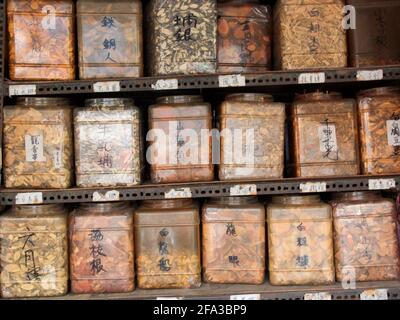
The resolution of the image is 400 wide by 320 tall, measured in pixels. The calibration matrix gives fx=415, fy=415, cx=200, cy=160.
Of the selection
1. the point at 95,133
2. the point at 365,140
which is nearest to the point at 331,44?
the point at 365,140

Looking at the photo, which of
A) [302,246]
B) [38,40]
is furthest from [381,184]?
[38,40]

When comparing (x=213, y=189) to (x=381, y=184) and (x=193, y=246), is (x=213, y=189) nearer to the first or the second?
(x=193, y=246)

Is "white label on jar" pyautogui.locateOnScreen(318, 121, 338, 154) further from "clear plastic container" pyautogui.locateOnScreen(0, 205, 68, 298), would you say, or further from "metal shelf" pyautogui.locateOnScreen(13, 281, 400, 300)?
"clear plastic container" pyautogui.locateOnScreen(0, 205, 68, 298)

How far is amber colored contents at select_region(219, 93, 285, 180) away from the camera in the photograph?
1.91 m

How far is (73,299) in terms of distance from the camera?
6.11 ft

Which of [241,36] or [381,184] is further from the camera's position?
[241,36]

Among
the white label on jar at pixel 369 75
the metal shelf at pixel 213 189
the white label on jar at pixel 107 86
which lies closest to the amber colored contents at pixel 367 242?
the metal shelf at pixel 213 189

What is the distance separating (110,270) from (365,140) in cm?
131

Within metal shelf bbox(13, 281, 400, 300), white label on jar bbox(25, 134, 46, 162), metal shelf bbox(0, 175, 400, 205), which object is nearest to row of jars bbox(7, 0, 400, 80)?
white label on jar bbox(25, 134, 46, 162)

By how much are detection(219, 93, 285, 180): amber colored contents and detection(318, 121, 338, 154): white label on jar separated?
0.19 m

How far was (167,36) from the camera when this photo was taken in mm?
1890

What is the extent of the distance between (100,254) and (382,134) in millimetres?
1403

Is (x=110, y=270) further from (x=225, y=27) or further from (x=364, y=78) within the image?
(x=364, y=78)

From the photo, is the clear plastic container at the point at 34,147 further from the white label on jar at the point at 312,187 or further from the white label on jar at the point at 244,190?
the white label on jar at the point at 312,187
